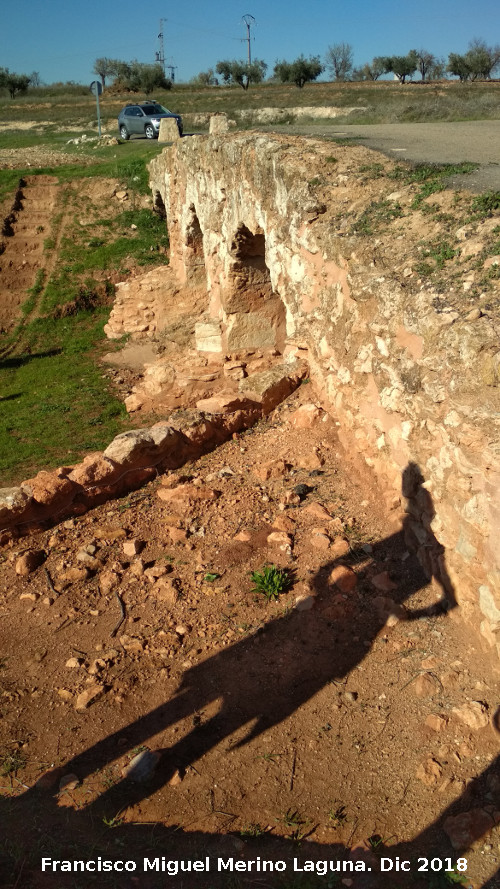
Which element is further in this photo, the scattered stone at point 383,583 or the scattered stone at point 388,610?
the scattered stone at point 383,583

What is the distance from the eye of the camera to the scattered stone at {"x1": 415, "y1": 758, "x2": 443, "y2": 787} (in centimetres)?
389

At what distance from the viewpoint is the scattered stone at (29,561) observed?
600 cm

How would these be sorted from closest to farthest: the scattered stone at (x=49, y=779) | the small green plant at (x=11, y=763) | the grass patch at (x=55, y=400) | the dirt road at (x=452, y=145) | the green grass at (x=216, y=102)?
the scattered stone at (x=49, y=779) < the small green plant at (x=11, y=763) < the dirt road at (x=452, y=145) < the grass patch at (x=55, y=400) < the green grass at (x=216, y=102)

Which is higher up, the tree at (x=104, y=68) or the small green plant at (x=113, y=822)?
the tree at (x=104, y=68)

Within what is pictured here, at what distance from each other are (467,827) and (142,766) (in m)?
1.95

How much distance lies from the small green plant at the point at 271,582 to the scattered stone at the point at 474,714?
1.63 metres

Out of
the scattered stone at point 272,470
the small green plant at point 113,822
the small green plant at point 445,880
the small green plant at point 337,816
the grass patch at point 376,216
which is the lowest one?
the small green plant at point 113,822

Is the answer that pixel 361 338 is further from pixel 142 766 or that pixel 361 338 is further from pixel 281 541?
pixel 142 766

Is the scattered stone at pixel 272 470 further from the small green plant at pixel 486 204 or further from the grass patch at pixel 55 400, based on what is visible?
the grass patch at pixel 55 400

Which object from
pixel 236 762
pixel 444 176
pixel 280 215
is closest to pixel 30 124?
pixel 280 215

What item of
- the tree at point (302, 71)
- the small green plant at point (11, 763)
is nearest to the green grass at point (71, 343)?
the small green plant at point (11, 763)

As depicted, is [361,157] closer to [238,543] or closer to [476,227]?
[476,227]

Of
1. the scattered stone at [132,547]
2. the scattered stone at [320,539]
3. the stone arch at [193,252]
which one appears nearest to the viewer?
the scattered stone at [320,539]

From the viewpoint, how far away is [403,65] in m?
45.3
